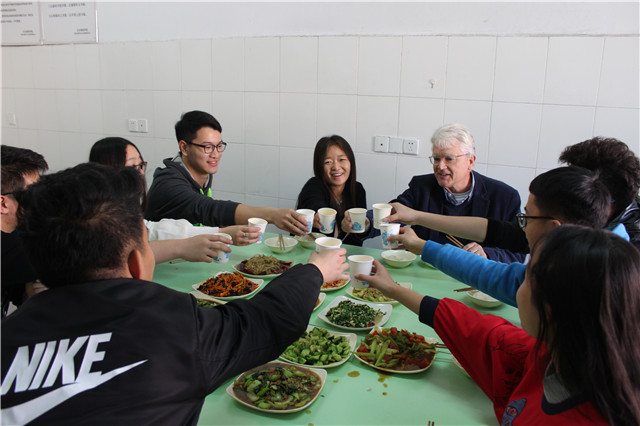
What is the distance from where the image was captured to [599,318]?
89 cm

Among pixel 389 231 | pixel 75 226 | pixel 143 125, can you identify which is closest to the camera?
pixel 75 226

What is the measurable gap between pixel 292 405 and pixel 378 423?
0.78 feet

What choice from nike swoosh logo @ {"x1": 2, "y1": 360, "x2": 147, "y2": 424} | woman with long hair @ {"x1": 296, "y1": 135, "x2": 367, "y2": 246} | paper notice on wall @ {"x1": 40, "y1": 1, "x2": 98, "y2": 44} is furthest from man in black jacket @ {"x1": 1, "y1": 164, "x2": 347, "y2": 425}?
paper notice on wall @ {"x1": 40, "y1": 1, "x2": 98, "y2": 44}

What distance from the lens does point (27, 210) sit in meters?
1.03

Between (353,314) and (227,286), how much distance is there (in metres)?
0.57

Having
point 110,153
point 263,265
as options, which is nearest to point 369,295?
point 263,265

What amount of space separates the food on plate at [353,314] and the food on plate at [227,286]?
413 millimetres

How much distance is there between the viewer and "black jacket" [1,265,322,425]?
0.87 metres

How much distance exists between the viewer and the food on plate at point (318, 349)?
142 centimetres

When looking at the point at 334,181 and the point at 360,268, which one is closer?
the point at 360,268

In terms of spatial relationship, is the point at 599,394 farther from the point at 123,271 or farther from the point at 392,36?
the point at 392,36

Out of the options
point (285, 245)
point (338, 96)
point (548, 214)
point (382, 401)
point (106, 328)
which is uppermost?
point (338, 96)

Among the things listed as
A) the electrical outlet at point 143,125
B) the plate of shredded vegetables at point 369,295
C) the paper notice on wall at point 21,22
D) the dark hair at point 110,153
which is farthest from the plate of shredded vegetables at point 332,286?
the paper notice on wall at point 21,22

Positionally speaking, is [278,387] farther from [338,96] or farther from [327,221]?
[338,96]
